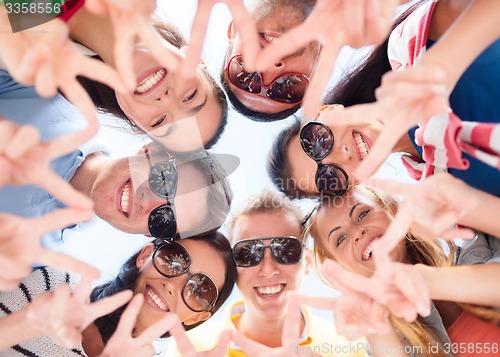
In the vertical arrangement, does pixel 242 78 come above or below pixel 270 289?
above

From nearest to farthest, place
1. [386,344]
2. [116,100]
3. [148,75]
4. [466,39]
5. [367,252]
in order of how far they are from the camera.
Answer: [466,39], [386,344], [148,75], [367,252], [116,100]

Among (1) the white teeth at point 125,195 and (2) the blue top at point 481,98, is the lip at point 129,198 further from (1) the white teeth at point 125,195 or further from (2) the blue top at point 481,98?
(2) the blue top at point 481,98

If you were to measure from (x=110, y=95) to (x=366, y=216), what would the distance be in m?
0.77

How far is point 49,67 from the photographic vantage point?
0.84 m

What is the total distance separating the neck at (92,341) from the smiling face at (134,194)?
0.92 feet

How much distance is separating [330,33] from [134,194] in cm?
80

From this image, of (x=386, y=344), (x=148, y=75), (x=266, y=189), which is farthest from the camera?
(x=266, y=189)

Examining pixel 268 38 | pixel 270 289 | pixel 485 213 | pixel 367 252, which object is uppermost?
pixel 268 38

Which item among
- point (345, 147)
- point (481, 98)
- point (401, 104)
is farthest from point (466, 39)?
point (345, 147)

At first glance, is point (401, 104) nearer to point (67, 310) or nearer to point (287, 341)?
point (287, 341)

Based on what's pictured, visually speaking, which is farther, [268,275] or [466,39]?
[268,275]

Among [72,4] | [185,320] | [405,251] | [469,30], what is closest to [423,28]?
[469,30]

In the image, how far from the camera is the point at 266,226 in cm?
161

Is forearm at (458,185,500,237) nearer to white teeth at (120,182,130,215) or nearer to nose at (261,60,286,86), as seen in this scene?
nose at (261,60,286,86)
